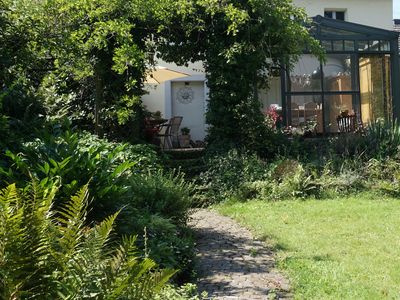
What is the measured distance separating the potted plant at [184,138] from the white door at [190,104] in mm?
775

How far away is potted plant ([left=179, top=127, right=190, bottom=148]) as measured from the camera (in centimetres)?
1686

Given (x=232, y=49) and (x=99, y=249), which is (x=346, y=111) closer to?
(x=232, y=49)

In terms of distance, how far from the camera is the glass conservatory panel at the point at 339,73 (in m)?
14.9

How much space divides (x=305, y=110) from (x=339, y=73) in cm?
156

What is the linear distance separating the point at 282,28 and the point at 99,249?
363 inches

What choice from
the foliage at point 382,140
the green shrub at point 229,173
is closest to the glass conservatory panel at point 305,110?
the foliage at point 382,140

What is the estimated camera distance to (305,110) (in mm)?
14695

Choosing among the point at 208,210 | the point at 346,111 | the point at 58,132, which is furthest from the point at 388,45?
the point at 58,132

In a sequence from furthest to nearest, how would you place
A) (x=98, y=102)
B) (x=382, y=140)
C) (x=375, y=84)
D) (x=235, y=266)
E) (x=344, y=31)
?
(x=375, y=84) < (x=344, y=31) < (x=382, y=140) < (x=98, y=102) < (x=235, y=266)

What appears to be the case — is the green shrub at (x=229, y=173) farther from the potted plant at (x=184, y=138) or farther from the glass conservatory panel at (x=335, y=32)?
the potted plant at (x=184, y=138)

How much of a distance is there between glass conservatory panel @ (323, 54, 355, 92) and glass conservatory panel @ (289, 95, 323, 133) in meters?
0.60

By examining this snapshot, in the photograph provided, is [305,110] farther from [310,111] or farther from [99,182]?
[99,182]

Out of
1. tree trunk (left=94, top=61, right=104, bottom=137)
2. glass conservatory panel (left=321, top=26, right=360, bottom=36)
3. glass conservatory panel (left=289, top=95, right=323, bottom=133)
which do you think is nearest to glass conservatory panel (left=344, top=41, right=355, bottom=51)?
glass conservatory panel (left=321, top=26, right=360, bottom=36)

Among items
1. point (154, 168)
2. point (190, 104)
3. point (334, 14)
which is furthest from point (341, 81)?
point (154, 168)
